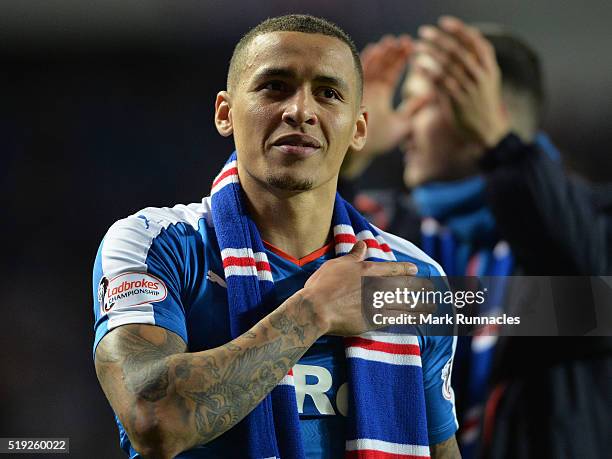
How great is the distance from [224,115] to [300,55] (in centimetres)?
21

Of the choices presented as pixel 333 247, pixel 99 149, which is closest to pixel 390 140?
pixel 99 149

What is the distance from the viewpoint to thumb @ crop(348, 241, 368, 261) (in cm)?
152

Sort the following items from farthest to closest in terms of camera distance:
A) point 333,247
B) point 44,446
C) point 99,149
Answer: point 99,149 < point 44,446 < point 333,247

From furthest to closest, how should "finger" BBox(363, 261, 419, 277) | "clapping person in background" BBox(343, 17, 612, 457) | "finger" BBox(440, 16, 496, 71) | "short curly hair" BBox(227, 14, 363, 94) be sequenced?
"finger" BBox(440, 16, 496, 71) → "clapping person in background" BBox(343, 17, 612, 457) → "short curly hair" BBox(227, 14, 363, 94) → "finger" BBox(363, 261, 419, 277)

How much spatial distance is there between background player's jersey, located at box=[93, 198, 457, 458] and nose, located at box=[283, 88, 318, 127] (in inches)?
9.9

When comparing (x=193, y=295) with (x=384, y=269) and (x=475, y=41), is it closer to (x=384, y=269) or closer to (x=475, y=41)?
(x=384, y=269)

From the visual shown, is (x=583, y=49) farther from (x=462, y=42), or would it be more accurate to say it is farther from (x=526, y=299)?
(x=526, y=299)

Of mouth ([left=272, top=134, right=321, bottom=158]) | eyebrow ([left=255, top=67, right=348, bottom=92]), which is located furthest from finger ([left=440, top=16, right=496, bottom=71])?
mouth ([left=272, top=134, right=321, bottom=158])

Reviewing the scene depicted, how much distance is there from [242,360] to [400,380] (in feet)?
1.22

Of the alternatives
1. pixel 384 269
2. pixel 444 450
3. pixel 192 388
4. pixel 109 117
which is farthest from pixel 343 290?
pixel 109 117

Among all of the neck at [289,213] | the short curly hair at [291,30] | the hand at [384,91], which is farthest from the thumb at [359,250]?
the hand at [384,91]

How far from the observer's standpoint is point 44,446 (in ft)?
7.55

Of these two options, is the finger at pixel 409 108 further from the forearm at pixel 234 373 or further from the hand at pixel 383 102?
the forearm at pixel 234 373

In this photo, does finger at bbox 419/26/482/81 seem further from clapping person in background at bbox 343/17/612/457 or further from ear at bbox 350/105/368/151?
ear at bbox 350/105/368/151
